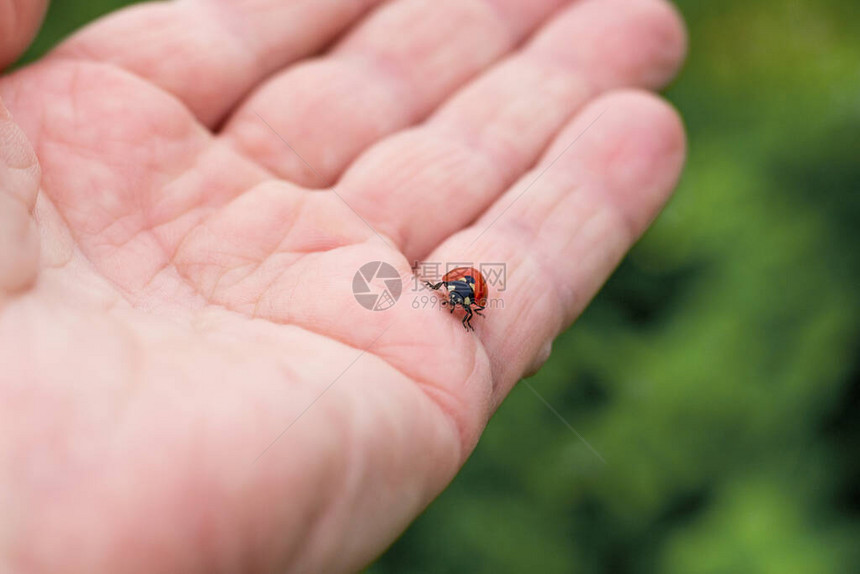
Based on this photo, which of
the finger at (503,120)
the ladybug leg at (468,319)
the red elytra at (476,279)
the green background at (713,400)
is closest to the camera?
the ladybug leg at (468,319)

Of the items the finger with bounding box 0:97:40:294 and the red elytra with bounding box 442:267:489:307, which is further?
the red elytra with bounding box 442:267:489:307

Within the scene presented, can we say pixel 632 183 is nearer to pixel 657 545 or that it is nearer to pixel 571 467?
pixel 571 467

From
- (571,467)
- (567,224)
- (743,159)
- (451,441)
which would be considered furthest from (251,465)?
(743,159)

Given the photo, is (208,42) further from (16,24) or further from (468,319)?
(468,319)

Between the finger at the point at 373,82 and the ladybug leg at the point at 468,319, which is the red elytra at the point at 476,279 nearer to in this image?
the ladybug leg at the point at 468,319

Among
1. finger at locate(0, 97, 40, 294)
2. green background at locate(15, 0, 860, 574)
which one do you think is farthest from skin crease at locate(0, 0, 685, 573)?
green background at locate(15, 0, 860, 574)

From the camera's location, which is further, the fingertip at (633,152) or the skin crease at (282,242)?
the fingertip at (633,152)

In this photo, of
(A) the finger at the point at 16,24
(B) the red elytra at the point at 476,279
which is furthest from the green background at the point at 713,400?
(A) the finger at the point at 16,24

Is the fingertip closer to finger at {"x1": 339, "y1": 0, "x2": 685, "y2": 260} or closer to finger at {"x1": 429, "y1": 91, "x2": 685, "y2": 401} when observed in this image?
finger at {"x1": 429, "y1": 91, "x2": 685, "y2": 401}

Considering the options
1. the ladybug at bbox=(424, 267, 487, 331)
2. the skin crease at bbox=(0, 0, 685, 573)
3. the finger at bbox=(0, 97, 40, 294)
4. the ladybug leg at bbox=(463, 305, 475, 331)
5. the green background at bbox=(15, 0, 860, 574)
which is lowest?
the green background at bbox=(15, 0, 860, 574)
